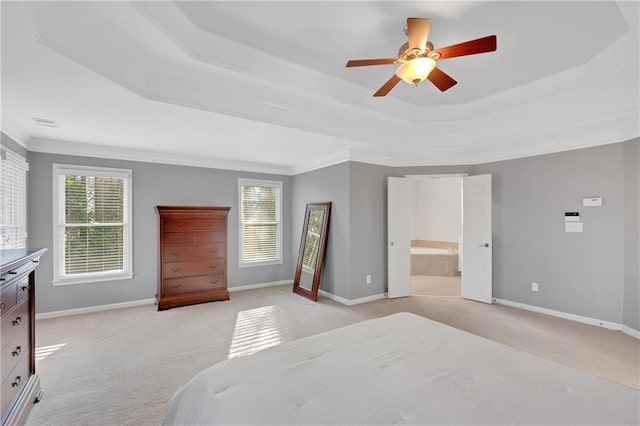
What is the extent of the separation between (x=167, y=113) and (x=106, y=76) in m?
0.76

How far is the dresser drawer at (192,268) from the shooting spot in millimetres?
4598

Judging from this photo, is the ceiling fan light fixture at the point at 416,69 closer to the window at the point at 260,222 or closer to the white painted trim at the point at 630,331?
the white painted trim at the point at 630,331

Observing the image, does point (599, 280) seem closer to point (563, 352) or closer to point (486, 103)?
point (563, 352)

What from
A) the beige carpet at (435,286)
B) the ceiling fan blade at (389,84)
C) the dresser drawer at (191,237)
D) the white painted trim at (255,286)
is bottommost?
the beige carpet at (435,286)

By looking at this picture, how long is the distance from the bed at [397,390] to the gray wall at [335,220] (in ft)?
10.3

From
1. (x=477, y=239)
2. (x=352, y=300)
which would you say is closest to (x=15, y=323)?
(x=352, y=300)

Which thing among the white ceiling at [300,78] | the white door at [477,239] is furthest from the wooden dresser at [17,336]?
the white door at [477,239]

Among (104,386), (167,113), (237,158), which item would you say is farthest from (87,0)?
(237,158)

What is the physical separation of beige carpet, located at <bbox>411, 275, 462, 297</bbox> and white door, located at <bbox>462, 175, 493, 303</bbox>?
52 cm

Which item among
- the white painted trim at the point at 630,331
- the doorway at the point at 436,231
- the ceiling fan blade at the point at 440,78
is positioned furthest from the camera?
the doorway at the point at 436,231

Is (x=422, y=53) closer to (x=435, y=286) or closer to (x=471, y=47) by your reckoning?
(x=471, y=47)

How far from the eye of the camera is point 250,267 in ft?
19.2

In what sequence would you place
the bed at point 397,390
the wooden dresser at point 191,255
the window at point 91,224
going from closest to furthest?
the bed at point 397,390, the window at point 91,224, the wooden dresser at point 191,255

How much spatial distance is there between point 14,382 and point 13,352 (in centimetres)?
20
